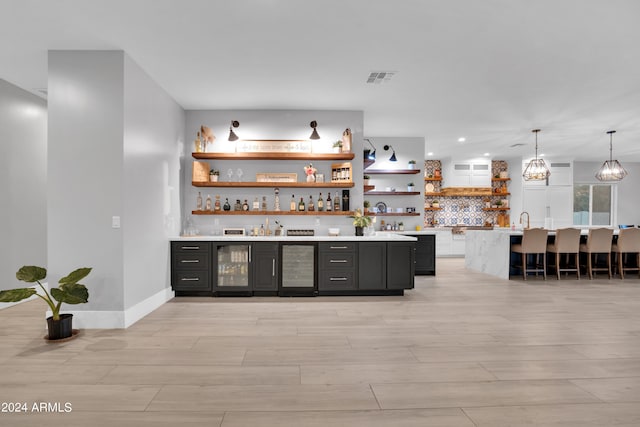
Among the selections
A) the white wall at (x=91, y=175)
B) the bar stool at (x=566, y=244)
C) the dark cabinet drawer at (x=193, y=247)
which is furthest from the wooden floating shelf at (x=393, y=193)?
the white wall at (x=91, y=175)

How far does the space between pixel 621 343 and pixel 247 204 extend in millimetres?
4749

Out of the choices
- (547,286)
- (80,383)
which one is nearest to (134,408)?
(80,383)

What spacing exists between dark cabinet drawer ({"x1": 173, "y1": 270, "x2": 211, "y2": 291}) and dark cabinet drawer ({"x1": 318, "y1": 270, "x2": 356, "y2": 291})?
5.24 feet

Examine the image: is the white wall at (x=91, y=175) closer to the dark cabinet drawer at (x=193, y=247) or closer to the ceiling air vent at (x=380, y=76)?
the dark cabinet drawer at (x=193, y=247)

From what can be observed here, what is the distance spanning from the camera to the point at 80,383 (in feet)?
7.95

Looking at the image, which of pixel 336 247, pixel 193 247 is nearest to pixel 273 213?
pixel 336 247

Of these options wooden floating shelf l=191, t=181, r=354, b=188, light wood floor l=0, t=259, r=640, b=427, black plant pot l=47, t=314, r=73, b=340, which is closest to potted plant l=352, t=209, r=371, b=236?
wooden floating shelf l=191, t=181, r=354, b=188

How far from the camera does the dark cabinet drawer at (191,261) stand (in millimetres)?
4871

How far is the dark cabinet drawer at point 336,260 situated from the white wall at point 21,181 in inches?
158

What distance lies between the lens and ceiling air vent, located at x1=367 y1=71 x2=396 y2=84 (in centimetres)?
410

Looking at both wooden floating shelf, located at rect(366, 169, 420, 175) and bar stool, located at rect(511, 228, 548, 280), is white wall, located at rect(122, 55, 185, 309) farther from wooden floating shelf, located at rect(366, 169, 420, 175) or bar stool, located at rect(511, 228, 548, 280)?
bar stool, located at rect(511, 228, 548, 280)

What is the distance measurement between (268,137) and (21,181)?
11.2 feet

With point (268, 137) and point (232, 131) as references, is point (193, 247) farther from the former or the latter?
point (268, 137)

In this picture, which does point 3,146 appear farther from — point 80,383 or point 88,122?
point 80,383
